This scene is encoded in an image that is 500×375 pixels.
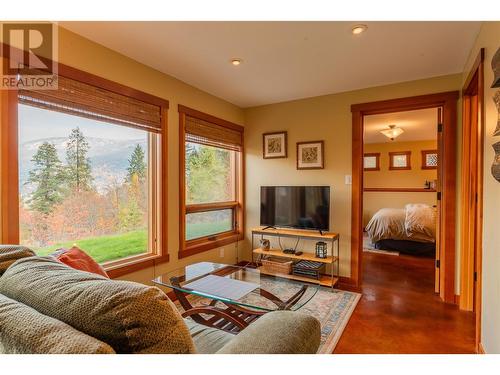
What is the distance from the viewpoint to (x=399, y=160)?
680 centimetres

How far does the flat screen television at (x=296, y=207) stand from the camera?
128 inches

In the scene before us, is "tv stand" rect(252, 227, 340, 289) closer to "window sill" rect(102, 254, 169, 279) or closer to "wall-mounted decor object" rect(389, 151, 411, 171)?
"window sill" rect(102, 254, 169, 279)

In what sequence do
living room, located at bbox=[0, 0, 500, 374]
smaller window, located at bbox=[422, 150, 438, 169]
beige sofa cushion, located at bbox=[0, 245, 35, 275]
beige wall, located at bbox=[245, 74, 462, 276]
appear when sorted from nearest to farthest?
living room, located at bbox=[0, 0, 500, 374] → beige sofa cushion, located at bbox=[0, 245, 35, 275] → beige wall, located at bbox=[245, 74, 462, 276] → smaller window, located at bbox=[422, 150, 438, 169]

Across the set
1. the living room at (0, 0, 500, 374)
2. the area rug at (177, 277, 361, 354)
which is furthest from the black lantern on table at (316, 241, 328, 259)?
the area rug at (177, 277, 361, 354)

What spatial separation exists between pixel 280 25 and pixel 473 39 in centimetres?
160

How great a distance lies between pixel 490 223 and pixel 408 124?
154 inches

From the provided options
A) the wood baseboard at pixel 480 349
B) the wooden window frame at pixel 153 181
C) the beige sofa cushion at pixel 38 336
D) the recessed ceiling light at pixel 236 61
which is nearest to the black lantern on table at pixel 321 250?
the wood baseboard at pixel 480 349

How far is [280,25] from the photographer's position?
192cm

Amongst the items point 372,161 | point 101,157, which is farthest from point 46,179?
point 372,161

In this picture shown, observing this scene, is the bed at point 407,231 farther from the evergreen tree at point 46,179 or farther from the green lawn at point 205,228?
the evergreen tree at point 46,179

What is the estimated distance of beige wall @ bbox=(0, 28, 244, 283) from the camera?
6.81ft

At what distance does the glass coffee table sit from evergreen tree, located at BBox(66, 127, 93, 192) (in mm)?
1035
